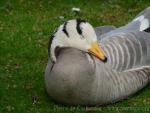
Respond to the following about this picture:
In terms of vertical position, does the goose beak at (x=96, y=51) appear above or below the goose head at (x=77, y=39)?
below

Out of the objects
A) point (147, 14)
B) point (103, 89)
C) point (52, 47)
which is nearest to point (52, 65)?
point (52, 47)

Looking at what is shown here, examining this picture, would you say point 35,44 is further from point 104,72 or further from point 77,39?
point 104,72

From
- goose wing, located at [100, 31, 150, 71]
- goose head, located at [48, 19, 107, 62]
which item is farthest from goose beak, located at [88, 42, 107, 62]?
goose wing, located at [100, 31, 150, 71]

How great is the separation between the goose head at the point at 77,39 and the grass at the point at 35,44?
85cm

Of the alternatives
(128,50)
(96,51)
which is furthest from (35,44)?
(96,51)

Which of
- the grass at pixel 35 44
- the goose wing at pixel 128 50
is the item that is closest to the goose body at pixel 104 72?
the goose wing at pixel 128 50

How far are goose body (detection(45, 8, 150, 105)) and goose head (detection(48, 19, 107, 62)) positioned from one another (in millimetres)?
81

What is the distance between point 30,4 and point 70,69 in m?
5.63

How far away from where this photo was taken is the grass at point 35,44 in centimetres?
895

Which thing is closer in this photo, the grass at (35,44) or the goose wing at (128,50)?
the grass at (35,44)

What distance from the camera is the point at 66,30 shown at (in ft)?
29.2

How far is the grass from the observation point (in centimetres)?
895

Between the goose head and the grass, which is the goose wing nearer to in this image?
the goose head

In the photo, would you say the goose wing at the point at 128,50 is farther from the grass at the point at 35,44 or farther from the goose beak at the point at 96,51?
the grass at the point at 35,44
